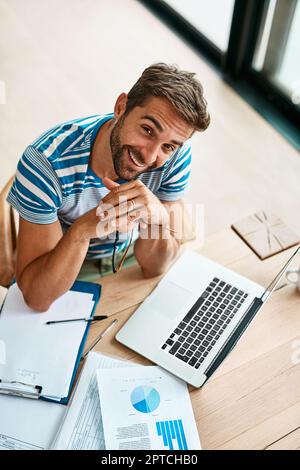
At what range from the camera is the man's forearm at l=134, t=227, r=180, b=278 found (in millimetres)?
1327

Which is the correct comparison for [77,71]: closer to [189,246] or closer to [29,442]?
[189,246]

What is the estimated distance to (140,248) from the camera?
4.56ft

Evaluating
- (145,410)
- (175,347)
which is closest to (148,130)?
(175,347)

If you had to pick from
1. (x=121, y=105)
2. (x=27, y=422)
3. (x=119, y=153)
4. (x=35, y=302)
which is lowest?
(x=27, y=422)

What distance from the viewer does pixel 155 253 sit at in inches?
52.6

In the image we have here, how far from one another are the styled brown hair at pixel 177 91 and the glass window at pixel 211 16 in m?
1.95

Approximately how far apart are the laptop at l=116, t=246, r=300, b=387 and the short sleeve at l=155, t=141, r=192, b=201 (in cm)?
20

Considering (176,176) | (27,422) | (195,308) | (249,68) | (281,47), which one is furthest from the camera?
(249,68)

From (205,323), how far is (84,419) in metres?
0.37

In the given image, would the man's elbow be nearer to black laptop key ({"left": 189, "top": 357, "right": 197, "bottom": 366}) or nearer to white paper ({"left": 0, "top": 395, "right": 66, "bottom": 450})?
white paper ({"left": 0, "top": 395, "right": 66, "bottom": 450})

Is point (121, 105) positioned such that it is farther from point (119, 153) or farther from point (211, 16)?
point (211, 16)

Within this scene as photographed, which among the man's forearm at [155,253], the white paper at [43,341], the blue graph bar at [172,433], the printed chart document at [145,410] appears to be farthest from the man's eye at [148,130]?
the blue graph bar at [172,433]

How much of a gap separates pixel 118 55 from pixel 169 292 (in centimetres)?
217

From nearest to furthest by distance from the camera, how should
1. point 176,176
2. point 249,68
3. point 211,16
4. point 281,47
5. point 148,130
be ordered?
point 148,130, point 176,176, point 281,47, point 249,68, point 211,16
